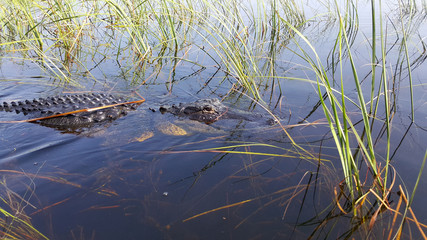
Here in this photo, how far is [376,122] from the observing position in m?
3.63

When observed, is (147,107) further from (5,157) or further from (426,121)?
(426,121)

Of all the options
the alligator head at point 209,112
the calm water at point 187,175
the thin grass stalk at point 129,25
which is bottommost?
the calm water at point 187,175

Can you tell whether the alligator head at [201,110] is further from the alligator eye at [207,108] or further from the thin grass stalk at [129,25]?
the thin grass stalk at [129,25]

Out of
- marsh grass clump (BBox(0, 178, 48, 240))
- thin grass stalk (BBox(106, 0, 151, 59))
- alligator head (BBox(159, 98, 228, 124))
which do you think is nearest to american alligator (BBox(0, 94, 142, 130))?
alligator head (BBox(159, 98, 228, 124))

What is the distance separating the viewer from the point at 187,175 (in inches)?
103

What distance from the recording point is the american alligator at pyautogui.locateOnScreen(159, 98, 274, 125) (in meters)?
4.06

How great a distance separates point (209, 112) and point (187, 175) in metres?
1.65

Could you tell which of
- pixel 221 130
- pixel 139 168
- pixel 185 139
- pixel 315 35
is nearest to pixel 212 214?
pixel 139 168

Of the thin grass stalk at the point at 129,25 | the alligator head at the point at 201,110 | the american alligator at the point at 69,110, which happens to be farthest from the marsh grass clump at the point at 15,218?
the thin grass stalk at the point at 129,25

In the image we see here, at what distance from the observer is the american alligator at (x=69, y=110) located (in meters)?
3.87

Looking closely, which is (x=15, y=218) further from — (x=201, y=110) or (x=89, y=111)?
(x=201, y=110)

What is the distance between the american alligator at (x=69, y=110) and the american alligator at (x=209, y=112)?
75cm

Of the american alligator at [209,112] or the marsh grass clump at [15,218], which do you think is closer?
the marsh grass clump at [15,218]

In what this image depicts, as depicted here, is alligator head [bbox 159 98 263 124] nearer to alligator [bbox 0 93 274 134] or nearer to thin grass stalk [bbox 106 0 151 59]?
alligator [bbox 0 93 274 134]
